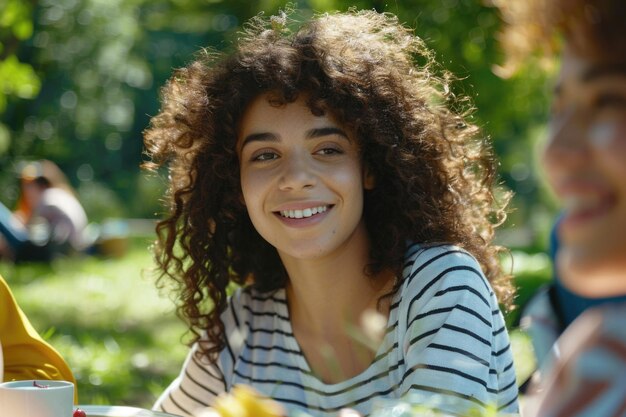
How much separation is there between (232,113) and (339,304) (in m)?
0.63

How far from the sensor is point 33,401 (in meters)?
1.81

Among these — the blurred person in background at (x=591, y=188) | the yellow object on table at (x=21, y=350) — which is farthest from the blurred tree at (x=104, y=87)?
the blurred person in background at (x=591, y=188)

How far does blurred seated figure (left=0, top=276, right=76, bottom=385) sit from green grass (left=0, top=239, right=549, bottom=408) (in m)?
0.91

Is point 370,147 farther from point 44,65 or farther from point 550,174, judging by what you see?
point 44,65

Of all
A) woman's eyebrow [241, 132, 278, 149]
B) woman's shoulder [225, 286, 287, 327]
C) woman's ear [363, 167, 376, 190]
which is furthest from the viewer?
woman's shoulder [225, 286, 287, 327]

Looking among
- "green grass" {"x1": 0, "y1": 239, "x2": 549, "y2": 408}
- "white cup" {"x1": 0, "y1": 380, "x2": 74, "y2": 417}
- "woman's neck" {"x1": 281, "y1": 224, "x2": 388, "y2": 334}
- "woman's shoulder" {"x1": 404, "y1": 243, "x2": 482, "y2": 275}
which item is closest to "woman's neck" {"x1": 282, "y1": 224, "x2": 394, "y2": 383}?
"woman's neck" {"x1": 281, "y1": 224, "x2": 388, "y2": 334}

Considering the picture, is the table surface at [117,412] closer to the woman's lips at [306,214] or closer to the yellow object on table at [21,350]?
the yellow object on table at [21,350]

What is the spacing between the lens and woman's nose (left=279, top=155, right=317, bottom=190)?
2.66m

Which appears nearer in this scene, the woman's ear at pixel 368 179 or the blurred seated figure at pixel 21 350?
the blurred seated figure at pixel 21 350

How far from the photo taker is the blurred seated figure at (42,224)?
39.0 feet

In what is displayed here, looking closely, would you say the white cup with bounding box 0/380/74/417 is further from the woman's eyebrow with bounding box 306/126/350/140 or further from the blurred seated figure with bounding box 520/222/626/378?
the blurred seated figure with bounding box 520/222/626/378

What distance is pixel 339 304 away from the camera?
286cm

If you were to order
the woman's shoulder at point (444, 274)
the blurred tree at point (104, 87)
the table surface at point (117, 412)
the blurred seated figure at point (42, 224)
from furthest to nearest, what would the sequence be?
1. the blurred tree at point (104, 87)
2. the blurred seated figure at point (42, 224)
3. the woman's shoulder at point (444, 274)
4. the table surface at point (117, 412)

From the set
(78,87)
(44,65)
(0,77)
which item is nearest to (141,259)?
(0,77)
